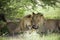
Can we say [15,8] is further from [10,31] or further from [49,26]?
[49,26]

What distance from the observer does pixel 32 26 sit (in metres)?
1.64

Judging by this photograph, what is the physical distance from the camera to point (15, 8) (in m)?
1.67

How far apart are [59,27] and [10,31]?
1.63 ft

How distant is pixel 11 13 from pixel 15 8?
6 cm

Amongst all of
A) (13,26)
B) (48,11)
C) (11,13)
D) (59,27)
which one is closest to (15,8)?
(11,13)

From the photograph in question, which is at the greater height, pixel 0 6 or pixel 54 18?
pixel 0 6

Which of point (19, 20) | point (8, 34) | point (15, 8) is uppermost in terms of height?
point (15, 8)

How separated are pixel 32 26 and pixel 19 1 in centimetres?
28

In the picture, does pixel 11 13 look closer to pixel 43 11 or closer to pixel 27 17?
pixel 27 17

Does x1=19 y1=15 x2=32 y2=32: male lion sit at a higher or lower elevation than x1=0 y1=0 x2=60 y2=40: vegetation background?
lower

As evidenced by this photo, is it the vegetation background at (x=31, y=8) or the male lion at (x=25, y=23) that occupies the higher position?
the vegetation background at (x=31, y=8)

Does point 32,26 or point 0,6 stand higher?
point 0,6

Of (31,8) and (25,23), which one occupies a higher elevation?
(31,8)

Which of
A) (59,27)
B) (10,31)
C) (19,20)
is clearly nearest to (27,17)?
(19,20)
